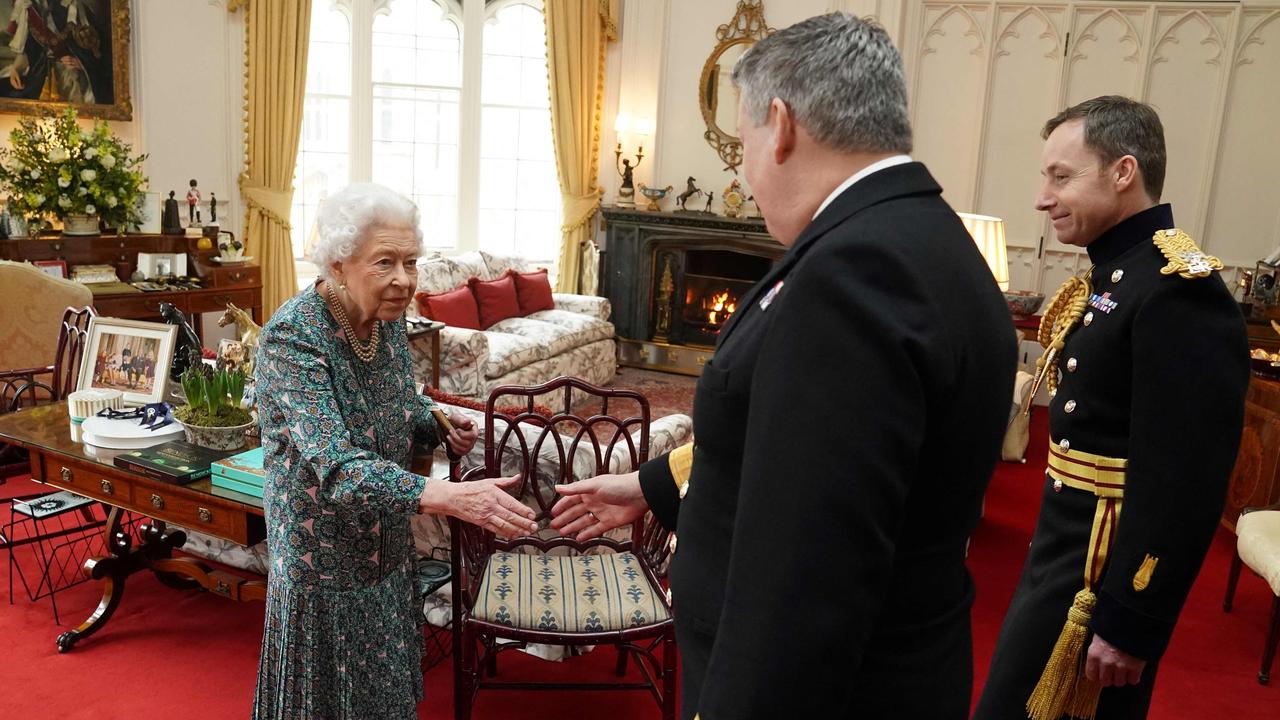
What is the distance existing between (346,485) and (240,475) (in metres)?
0.82

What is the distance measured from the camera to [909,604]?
1.06m

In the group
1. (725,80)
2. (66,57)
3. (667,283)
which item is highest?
(725,80)

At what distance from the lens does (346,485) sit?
188 centimetres

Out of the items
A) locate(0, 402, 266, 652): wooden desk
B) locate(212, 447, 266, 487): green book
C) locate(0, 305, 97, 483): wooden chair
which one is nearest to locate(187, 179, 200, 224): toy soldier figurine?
locate(0, 305, 97, 483): wooden chair

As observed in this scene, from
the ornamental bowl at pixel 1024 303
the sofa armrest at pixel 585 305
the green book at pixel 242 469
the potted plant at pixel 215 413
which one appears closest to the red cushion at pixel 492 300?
the sofa armrest at pixel 585 305

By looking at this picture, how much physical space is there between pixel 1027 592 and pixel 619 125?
6.70m

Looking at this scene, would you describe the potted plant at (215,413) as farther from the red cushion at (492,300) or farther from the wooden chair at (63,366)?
the red cushion at (492,300)

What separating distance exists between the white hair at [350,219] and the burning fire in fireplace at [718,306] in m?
5.85

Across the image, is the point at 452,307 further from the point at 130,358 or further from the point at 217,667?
the point at 217,667

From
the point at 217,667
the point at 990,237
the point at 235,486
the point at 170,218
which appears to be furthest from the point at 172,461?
the point at 170,218

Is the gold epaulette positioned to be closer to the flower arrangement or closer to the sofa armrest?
the sofa armrest

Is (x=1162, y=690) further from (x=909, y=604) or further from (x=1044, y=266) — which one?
(x=1044, y=266)

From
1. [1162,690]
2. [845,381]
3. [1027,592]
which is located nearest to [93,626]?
[1027,592]

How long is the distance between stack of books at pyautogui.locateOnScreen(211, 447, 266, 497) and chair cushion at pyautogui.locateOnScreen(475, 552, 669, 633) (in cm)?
66
